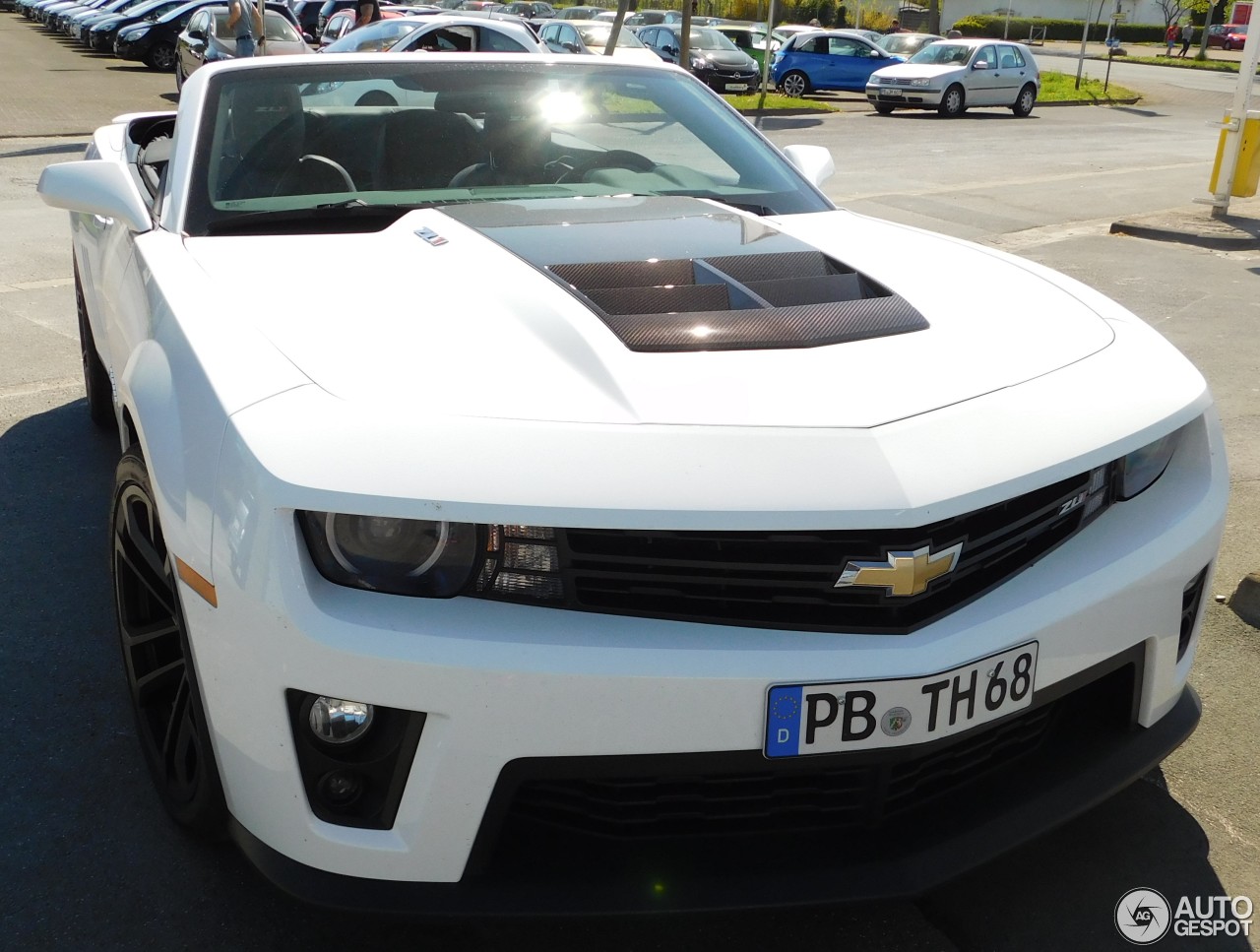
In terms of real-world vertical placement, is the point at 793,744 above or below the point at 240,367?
below

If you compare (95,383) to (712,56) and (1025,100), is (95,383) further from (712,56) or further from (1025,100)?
(1025,100)

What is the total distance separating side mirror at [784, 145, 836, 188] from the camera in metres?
3.67

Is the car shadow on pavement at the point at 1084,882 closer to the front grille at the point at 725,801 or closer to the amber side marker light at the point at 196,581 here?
the front grille at the point at 725,801

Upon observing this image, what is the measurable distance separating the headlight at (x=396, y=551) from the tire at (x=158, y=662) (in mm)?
383

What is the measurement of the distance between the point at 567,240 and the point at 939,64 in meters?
22.2

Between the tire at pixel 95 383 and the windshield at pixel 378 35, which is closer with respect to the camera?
the tire at pixel 95 383

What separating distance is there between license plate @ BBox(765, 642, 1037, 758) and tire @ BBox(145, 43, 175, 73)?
2574 cm

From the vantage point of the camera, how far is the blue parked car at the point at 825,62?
81.7ft

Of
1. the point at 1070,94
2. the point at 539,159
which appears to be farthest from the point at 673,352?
the point at 1070,94

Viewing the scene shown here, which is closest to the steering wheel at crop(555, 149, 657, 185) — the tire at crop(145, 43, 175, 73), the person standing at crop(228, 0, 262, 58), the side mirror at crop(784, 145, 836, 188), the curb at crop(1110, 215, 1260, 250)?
the side mirror at crop(784, 145, 836, 188)

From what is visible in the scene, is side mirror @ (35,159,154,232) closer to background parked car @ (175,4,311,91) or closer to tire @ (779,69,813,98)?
background parked car @ (175,4,311,91)

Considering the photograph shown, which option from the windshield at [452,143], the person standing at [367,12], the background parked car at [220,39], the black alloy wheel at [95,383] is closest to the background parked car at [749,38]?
the background parked car at [220,39]

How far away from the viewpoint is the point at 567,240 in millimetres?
2684

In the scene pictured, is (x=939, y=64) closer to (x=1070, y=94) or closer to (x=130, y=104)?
(x=1070, y=94)
